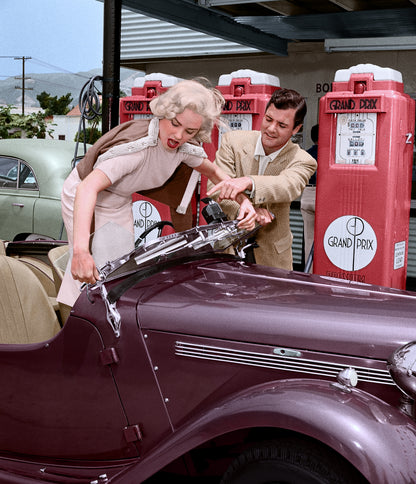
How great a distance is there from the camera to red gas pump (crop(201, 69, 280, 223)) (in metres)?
6.02

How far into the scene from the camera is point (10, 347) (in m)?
2.76

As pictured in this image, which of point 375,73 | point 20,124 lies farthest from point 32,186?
point 20,124

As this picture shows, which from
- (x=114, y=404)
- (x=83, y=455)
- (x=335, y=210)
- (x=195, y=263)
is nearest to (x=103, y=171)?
(x=195, y=263)

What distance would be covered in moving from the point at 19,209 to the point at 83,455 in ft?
17.1

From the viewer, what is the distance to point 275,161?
3.95 meters

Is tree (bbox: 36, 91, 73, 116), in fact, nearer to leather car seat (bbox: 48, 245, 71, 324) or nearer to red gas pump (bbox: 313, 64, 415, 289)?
red gas pump (bbox: 313, 64, 415, 289)

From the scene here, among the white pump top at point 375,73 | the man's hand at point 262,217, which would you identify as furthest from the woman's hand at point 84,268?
the white pump top at point 375,73

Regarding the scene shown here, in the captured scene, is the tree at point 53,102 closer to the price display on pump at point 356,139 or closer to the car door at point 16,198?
the car door at point 16,198

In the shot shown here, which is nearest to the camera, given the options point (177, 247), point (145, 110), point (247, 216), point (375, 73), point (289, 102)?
point (177, 247)

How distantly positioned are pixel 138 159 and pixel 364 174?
9.39 feet

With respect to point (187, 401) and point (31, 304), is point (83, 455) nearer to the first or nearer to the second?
point (187, 401)

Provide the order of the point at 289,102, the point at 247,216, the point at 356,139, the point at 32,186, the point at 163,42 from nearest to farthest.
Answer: the point at 247,216 < the point at 289,102 < the point at 356,139 < the point at 32,186 < the point at 163,42

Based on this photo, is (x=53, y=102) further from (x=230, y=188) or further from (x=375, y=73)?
(x=230, y=188)

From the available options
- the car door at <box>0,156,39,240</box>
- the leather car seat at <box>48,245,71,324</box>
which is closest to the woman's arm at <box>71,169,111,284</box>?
the leather car seat at <box>48,245,71,324</box>
